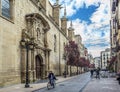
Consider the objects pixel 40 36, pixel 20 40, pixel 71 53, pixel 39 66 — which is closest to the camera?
pixel 20 40

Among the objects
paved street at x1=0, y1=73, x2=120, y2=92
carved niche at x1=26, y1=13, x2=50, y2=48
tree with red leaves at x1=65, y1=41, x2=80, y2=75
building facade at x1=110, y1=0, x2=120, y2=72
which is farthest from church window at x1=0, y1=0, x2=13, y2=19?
tree with red leaves at x1=65, y1=41, x2=80, y2=75

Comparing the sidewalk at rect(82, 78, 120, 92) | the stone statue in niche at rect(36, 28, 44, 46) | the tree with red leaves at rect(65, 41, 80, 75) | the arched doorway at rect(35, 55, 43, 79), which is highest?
the stone statue in niche at rect(36, 28, 44, 46)

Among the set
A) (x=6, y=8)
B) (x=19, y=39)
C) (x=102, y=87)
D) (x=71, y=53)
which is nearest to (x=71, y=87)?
(x=102, y=87)

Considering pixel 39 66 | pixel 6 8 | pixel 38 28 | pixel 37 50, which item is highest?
pixel 6 8

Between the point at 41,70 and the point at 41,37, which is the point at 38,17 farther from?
the point at 41,70

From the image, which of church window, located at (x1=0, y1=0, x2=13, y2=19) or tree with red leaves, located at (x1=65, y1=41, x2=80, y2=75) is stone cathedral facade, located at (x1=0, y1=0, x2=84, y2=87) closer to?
church window, located at (x1=0, y1=0, x2=13, y2=19)

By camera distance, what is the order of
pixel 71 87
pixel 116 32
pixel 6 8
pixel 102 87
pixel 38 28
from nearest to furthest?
pixel 102 87
pixel 71 87
pixel 6 8
pixel 38 28
pixel 116 32

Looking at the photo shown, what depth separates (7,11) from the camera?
3042 centimetres

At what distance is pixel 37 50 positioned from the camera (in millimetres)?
41000

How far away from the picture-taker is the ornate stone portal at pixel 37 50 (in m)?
35.7

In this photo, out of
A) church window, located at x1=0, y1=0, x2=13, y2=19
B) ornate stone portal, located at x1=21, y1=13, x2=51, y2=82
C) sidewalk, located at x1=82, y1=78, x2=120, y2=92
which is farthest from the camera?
ornate stone portal, located at x1=21, y1=13, x2=51, y2=82

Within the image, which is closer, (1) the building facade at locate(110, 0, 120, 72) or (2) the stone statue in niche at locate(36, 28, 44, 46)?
(2) the stone statue in niche at locate(36, 28, 44, 46)

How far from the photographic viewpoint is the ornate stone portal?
35691 mm

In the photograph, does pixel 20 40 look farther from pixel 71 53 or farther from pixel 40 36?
pixel 71 53
